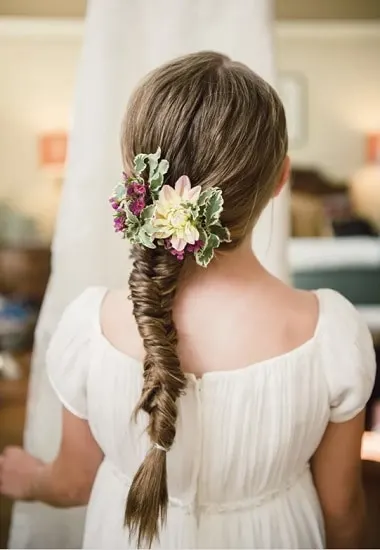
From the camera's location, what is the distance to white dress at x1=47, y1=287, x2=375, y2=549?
0.75 metres

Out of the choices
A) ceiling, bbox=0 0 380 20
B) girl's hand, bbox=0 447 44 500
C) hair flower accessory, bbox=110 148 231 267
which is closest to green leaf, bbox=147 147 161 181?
hair flower accessory, bbox=110 148 231 267

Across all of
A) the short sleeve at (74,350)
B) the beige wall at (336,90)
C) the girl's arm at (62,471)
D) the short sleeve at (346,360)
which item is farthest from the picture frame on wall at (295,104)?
the girl's arm at (62,471)

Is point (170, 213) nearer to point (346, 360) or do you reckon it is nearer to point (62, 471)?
point (346, 360)

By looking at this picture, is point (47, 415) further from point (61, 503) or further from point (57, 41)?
point (57, 41)

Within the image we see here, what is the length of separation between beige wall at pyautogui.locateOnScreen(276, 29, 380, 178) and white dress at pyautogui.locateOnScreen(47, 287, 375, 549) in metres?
0.19

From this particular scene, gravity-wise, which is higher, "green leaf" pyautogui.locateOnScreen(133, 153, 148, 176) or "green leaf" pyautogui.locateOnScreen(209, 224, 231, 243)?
"green leaf" pyautogui.locateOnScreen(133, 153, 148, 176)

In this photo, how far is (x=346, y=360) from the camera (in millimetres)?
753

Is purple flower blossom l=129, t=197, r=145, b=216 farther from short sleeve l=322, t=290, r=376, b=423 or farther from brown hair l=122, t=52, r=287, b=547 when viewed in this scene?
short sleeve l=322, t=290, r=376, b=423

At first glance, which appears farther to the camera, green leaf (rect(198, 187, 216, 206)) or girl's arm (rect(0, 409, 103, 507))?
girl's arm (rect(0, 409, 103, 507))

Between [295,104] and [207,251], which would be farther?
[295,104]

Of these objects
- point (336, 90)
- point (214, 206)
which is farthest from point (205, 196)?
point (336, 90)

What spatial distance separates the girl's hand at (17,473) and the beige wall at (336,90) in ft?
1.78

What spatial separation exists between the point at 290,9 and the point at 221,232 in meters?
0.35

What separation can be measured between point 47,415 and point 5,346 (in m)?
0.11
